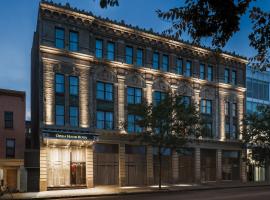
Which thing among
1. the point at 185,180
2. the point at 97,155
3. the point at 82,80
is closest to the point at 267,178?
the point at 185,180

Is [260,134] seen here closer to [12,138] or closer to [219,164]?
[219,164]

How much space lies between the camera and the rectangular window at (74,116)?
3934 cm

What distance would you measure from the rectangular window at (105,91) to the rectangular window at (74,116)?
9.92 ft

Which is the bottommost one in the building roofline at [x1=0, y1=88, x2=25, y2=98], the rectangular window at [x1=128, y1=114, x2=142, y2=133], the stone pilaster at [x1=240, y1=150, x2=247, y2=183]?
the stone pilaster at [x1=240, y1=150, x2=247, y2=183]

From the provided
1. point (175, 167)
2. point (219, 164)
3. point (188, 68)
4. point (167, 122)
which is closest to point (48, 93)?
point (167, 122)

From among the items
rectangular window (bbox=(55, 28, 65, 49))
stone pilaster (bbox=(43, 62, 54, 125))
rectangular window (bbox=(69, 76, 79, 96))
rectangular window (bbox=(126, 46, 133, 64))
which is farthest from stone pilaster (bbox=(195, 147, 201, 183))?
rectangular window (bbox=(55, 28, 65, 49))

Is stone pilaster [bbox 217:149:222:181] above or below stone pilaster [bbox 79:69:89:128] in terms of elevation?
below

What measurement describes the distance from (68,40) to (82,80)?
160 inches

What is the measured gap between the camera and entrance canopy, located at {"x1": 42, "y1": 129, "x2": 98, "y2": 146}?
120ft

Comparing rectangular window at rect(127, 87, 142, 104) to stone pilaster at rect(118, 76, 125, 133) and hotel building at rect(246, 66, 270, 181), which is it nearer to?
stone pilaster at rect(118, 76, 125, 133)

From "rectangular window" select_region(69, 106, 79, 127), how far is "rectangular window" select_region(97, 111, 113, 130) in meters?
2.51

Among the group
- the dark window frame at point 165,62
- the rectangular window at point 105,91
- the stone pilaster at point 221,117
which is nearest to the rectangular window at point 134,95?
the rectangular window at point 105,91

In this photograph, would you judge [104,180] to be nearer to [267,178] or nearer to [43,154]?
[43,154]

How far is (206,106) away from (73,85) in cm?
1897
